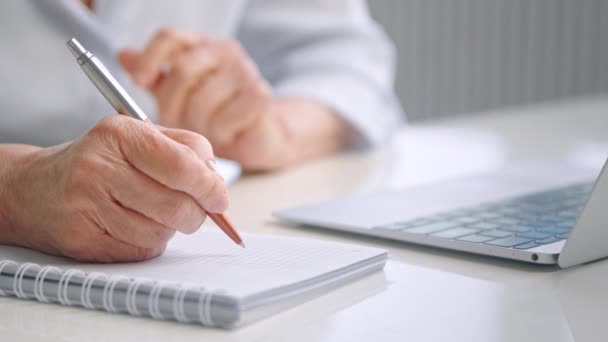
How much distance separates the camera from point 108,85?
0.45 metres

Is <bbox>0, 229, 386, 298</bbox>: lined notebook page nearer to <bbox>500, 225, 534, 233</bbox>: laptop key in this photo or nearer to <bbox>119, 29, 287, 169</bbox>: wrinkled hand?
<bbox>500, 225, 534, 233</bbox>: laptop key

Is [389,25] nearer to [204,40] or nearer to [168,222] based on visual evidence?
[204,40]

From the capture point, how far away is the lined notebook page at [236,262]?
385 mm

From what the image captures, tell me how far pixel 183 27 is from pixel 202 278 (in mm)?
695

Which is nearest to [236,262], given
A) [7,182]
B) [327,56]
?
[7,182]

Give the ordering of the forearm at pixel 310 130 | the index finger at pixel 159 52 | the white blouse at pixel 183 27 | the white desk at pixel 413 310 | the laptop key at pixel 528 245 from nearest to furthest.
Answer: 1. the white desk at pixel 413 310
2. the laptop key at pixel 528 245
3. the white blouse at pixel 183 27
4. the index finger at pixel 159 52
5. the forearm at pixel 310 130

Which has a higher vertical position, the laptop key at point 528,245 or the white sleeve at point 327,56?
the white sleeve at point 327,56

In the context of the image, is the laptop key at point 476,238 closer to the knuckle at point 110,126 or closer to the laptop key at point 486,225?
the laptop key at point 486,225

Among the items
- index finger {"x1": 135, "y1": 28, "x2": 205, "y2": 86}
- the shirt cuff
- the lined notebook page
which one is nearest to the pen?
the lined notebook page

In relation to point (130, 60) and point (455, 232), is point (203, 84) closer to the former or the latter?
point (130, 60)

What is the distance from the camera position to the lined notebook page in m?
0.39

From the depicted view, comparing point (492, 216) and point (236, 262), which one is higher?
point (236, 262)

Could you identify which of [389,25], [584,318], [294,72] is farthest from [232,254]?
[389,25]

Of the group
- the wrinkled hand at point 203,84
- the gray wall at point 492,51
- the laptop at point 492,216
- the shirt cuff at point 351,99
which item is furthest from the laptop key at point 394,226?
the gray wall at point 492,51
